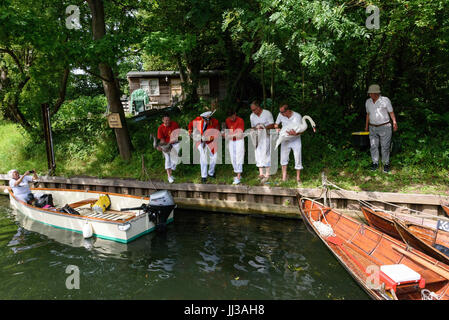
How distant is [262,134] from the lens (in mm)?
8250

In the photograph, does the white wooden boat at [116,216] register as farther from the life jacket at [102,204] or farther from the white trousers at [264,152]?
the white trousers at [264,152]

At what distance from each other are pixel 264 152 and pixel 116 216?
13.3ft

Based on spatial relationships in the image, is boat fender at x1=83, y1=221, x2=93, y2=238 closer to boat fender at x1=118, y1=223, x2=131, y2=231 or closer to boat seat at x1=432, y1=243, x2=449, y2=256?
boat fender at x1=118, y1=223, x2=131, y2=231

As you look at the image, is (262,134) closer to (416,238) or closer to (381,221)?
(381,221)

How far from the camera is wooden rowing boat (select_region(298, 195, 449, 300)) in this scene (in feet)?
14.0

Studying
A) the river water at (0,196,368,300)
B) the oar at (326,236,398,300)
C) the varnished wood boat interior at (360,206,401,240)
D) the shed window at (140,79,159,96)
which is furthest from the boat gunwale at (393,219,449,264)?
the shed window at (140,79,159,96)

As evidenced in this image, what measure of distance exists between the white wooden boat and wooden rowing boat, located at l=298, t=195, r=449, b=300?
321cm

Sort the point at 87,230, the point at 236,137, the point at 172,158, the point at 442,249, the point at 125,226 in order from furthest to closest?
the point at 172,158 < the point at 236,137 < the point at 87,230 < the point at 125,226 < the point at 442,249

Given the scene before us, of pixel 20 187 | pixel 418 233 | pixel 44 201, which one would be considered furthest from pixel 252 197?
pixel 20 187

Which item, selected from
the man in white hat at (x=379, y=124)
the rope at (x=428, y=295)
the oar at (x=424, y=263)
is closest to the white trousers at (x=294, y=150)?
the man in white hat at (x=379, y=124)

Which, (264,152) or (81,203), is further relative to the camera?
(81,203)

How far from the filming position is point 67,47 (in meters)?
7.66

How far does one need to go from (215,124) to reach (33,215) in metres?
5.35
